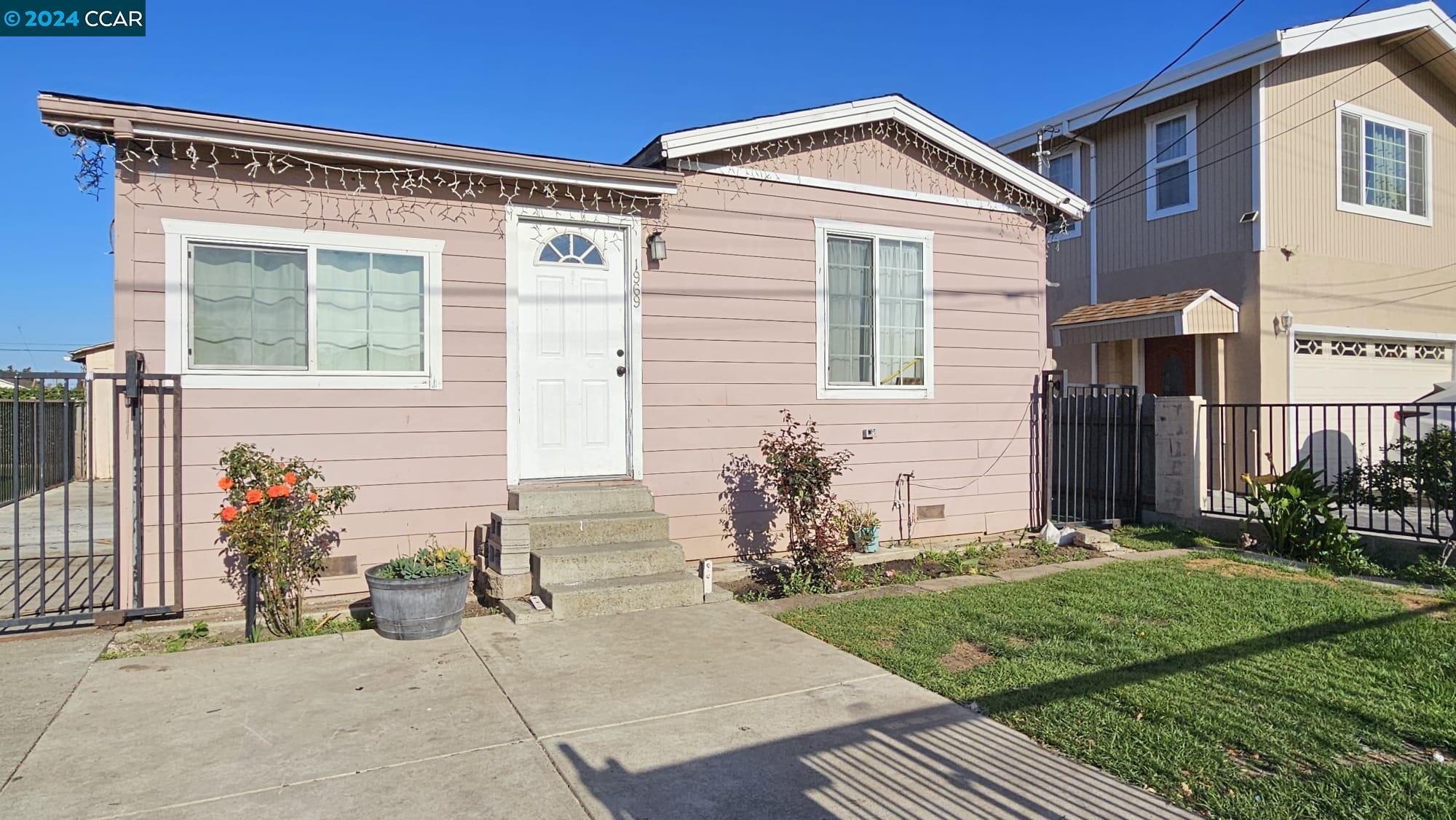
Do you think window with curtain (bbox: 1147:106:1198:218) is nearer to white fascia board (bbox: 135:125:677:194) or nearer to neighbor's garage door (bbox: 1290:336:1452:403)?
neighbor's garage door (bbox: 1290:336:1452:403)

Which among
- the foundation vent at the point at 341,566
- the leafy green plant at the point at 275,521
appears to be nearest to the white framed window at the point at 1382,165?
the foundation vent at the point at 341,566

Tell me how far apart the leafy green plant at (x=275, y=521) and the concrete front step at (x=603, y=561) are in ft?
4.32

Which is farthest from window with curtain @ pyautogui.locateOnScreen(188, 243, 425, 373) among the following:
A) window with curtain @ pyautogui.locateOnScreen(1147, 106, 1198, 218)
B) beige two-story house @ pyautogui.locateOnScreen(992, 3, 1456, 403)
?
window with curtain @ pyautogui.locateOnScreen(1147, 106, 1198, 218)

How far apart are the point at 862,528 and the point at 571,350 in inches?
115

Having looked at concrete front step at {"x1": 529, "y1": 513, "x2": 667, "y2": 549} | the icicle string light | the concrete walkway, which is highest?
the icicle string light

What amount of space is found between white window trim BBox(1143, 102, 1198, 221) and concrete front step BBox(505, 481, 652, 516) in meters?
9.21

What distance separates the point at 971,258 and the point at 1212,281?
495cm

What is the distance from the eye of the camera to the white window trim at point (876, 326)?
24.8 feet

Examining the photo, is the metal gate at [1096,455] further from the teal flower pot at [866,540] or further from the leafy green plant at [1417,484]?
the teal flower pot at [866,540]

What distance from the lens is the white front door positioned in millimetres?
6434

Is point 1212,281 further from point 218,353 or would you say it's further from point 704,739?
point 218,353

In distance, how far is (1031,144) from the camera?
1373 centimetres

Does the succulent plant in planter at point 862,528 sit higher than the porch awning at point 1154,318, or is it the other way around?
the porch awning at point 1154,318

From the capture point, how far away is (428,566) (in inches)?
204
